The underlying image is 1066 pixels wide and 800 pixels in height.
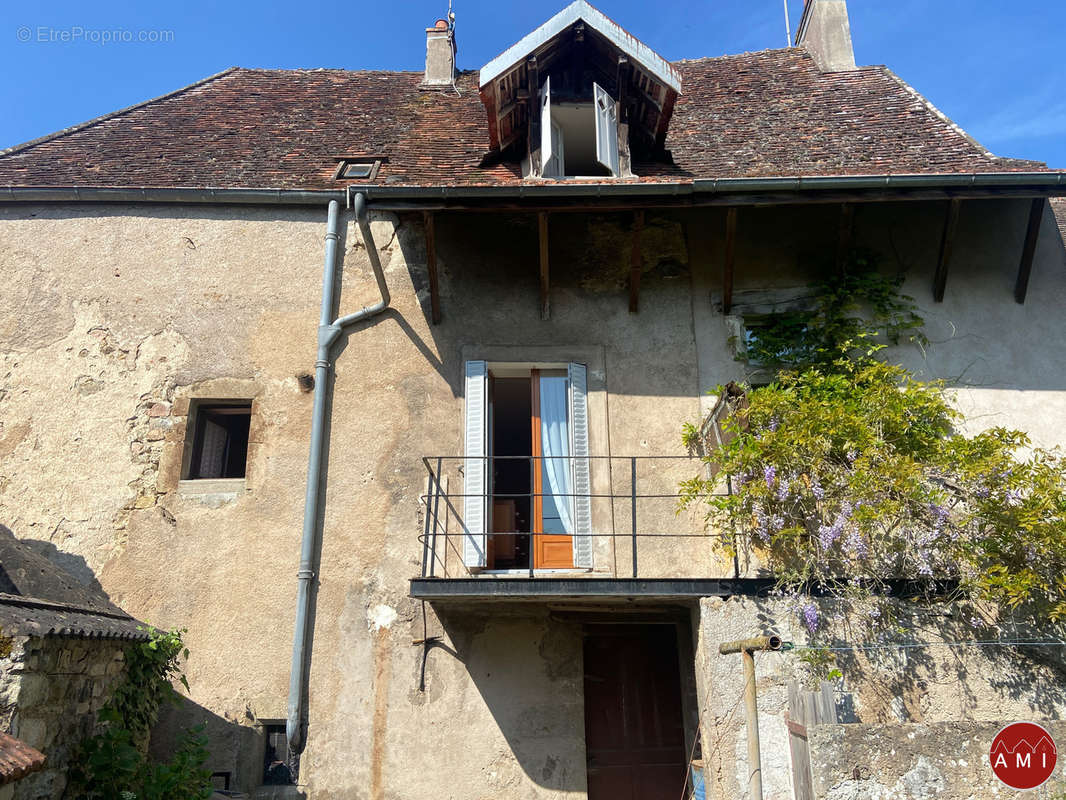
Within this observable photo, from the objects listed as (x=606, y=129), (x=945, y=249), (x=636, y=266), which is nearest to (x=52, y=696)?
(x=636, y=266)

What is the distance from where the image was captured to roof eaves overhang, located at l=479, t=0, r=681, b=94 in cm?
768

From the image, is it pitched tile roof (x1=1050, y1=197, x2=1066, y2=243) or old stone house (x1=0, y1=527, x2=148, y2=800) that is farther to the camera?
pitched tile roof (x1=1050, y1=197, x2=1066, y2=243)

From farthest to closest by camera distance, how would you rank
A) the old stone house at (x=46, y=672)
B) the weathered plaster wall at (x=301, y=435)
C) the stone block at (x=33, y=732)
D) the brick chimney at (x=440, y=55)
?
the brick chimney at (x=440, y=55) < the weathered plaster wall at (x=301, y=435) < the stone block at (x=33, y=732) < the old stone house at (x=46, y=672)

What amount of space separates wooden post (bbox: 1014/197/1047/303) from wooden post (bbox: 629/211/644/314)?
3.53 metres

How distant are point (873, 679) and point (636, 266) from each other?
4001 mm

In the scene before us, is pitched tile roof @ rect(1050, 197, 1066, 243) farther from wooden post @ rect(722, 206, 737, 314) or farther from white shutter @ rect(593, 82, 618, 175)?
white shutter @ rect(593, 82, 618, 175)

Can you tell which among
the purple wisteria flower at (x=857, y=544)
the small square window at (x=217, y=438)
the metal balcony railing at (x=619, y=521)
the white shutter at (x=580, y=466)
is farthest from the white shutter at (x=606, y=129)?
the small square window at (x=217, y=438)

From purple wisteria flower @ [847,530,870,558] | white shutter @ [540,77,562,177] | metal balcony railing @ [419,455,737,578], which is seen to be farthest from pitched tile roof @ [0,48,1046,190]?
purple wisteria flower @ [847,530,870,558]

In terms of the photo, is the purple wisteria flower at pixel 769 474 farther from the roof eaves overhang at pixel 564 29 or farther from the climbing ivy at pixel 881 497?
the roof eaves overhang at pixel 564 29

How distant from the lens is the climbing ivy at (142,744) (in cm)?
495

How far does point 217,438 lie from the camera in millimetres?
8023

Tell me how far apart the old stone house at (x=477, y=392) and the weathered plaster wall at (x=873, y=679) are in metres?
0.03

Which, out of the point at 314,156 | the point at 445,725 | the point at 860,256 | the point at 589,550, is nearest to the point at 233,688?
the point at 445,725

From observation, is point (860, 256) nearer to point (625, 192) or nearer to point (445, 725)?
point (625, 192)
